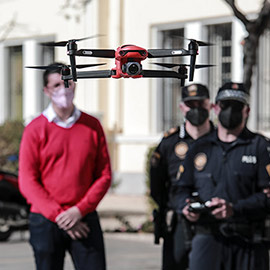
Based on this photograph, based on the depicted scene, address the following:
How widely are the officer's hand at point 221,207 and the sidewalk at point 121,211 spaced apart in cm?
746

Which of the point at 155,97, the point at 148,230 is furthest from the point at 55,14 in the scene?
the point at 148,230

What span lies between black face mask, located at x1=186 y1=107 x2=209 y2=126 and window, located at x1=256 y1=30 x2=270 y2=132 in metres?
11.9

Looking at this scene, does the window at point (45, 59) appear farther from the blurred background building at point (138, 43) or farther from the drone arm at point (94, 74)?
the drone arm at point (94, 74)

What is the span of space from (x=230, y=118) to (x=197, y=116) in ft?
2.87

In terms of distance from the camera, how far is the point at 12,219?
37.9 feet

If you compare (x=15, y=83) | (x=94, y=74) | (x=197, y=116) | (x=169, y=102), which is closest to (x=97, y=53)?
(x=94, y=74)

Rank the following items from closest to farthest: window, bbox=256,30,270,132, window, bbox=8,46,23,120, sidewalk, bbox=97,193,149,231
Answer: sidewalk, bbox=97,193,149,231 < window, bbox=256,30,270,132 < window, bbox=8,46,23,120

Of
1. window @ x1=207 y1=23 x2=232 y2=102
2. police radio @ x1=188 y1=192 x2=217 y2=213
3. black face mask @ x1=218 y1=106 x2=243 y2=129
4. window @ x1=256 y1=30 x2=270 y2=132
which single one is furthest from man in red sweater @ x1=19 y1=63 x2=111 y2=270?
window @ x1=207 y1=23 x2=232 y2=102

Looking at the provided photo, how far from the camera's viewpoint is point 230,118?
5.34 metres

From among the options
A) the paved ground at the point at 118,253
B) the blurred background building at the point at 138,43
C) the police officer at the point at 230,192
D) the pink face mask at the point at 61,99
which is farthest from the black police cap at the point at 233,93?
the blurred background building at the point at 138,43

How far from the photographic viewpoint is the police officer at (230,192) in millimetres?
5164

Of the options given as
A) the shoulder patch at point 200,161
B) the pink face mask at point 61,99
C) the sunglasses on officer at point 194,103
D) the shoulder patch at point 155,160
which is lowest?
the shoulder patch at point 155,160

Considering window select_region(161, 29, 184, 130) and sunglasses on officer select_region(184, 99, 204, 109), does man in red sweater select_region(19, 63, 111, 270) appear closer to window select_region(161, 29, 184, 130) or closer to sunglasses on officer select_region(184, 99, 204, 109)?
sunglasses on officer select_region(184, 99, 204, 109)

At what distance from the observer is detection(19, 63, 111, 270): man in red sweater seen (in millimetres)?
5137
